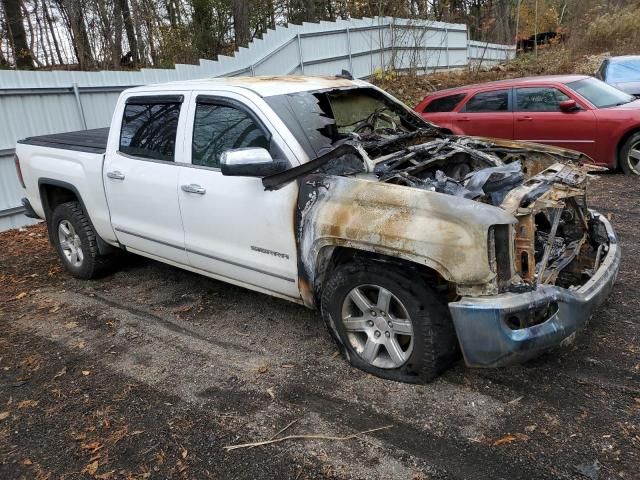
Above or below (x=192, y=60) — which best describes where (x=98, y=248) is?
below

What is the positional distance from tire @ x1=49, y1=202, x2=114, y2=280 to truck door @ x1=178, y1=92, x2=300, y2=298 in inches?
65.1

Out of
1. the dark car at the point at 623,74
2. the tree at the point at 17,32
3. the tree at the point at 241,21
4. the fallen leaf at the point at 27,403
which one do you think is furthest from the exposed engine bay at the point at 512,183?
the tree at the point at 241,21

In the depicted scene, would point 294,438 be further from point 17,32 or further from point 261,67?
point 17,32

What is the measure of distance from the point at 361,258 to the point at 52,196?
4061 millimetres

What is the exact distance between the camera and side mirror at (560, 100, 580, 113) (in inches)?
327

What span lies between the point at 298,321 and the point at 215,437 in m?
1.48

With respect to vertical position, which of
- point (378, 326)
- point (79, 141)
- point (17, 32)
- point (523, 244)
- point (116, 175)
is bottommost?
point (378, 326)

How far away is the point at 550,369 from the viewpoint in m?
3.52

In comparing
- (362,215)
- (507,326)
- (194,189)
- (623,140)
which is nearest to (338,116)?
(194,189)

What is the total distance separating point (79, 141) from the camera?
5.76 m

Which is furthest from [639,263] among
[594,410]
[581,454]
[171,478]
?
[171,478]

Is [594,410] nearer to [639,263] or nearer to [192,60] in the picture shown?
[639,263]

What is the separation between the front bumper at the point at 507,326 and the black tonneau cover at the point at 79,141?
3.74 metres

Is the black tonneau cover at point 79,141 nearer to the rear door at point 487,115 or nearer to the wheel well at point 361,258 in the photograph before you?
the wheel well at point 361,258
